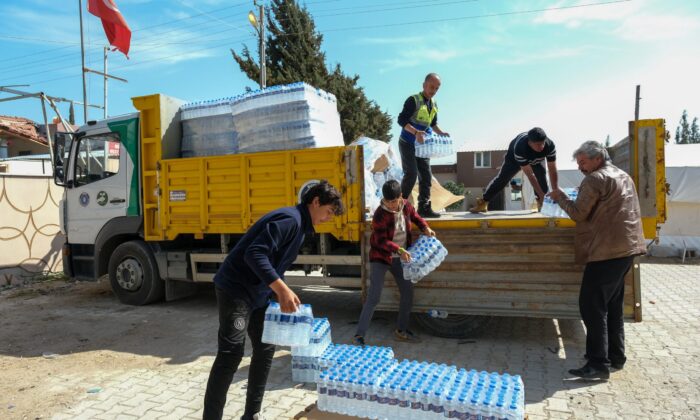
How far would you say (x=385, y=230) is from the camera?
15.1 ft

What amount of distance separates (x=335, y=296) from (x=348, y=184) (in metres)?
2.89

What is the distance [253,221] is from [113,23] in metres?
11.2

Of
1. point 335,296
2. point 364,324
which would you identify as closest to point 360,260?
point 364,324

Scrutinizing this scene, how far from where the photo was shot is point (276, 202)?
5691mm

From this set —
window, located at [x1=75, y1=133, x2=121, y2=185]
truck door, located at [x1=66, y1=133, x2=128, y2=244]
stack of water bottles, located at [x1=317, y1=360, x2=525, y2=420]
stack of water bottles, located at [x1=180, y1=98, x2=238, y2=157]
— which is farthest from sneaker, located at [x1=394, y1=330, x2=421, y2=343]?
window, located at [x1=75, y1=133, x2=121, y2=185]

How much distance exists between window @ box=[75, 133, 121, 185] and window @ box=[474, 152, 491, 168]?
114 feet

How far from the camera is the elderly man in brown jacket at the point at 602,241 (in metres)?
3.83

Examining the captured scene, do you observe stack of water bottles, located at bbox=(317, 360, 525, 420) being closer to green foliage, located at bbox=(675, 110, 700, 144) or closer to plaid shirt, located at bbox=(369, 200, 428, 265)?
plaid shirt, located at bbox=(369, 200, 428, 265)

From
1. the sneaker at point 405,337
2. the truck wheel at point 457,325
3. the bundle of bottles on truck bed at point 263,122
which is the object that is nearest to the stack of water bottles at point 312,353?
the sneaker at point 405,337

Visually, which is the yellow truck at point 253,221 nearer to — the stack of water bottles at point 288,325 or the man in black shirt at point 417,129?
the man in black shirt at point 417,129

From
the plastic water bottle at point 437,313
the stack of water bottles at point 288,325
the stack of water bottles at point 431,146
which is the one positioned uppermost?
the stack of water bottles at point 431,146

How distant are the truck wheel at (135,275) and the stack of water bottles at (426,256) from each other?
13.5 feet

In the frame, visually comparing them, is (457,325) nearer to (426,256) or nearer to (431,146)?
(426,256)

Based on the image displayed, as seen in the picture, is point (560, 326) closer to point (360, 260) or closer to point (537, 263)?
point (537, 263)
